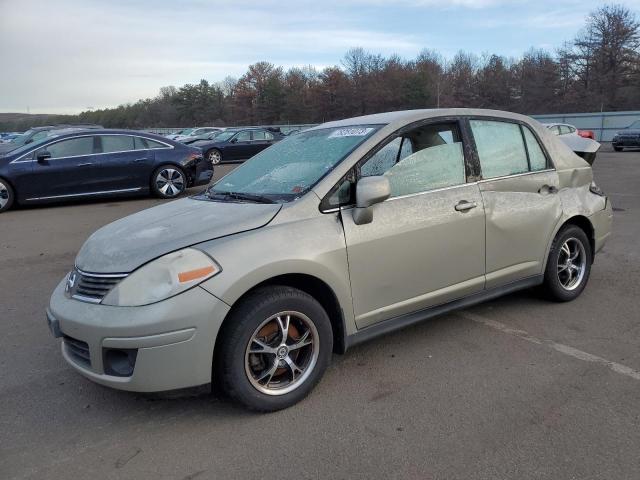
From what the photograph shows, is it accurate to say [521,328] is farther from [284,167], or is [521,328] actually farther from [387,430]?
[284,167]

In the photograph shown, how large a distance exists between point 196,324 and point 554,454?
1.91 meters

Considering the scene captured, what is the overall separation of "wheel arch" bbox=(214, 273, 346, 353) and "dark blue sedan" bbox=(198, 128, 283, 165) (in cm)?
1925

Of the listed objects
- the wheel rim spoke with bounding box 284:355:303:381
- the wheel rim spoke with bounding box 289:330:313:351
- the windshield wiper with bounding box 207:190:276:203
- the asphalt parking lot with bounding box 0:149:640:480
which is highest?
the windshield wiper with bounding box 207:190:276:203

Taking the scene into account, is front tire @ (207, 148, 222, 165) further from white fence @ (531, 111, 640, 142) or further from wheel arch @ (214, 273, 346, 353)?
white fence @ (531, 111, 640, 142)

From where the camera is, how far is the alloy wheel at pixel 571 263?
15.6 ft

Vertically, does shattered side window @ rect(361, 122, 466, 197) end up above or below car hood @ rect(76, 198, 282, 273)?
above

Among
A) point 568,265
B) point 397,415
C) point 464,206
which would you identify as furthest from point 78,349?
point 568,265

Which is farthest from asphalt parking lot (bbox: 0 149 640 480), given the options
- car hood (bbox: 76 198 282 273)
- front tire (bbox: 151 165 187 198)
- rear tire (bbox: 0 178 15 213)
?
front tire (bbox: 151 165 187 198)

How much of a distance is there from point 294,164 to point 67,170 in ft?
28.4

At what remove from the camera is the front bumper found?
2766 millimetres

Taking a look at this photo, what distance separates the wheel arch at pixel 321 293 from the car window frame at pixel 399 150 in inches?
17.3

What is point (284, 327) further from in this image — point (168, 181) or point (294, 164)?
point (168, 181)

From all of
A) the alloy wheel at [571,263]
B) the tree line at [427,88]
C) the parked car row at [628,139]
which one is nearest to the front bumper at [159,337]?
the alloy wheel at [571,263]

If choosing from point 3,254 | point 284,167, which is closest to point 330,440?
point 284,167
